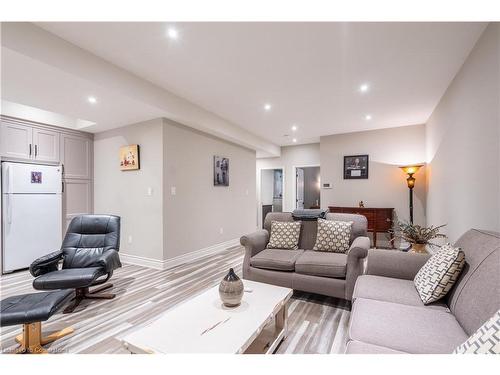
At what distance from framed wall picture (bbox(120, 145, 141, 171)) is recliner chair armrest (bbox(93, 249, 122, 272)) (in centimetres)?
Answer: 153

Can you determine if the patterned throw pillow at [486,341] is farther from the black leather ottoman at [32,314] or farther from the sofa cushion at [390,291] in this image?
the black leather ottoman at [32,314]

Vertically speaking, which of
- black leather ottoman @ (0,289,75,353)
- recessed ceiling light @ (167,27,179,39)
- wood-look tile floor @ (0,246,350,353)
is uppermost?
recessed ceiling light @ (167,27,179,39)

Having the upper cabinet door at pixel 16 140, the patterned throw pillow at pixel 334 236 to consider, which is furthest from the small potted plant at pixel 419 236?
the upper cabinet door at pixel 16 140

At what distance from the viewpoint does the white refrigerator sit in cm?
322

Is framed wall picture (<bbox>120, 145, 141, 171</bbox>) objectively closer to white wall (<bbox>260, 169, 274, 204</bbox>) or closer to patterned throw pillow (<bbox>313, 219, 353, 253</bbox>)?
patterned throw pillow (<bbox>313, 219, 353, 253</bbox>)

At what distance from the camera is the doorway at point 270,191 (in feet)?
24.3

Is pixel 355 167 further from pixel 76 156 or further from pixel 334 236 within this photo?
pixel 76 156

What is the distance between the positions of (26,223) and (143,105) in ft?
8.18

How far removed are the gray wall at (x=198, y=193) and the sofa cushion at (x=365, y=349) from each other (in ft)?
9.69

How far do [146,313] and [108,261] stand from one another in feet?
2.24

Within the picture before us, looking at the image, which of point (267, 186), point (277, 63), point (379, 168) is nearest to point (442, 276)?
point (277, 63)

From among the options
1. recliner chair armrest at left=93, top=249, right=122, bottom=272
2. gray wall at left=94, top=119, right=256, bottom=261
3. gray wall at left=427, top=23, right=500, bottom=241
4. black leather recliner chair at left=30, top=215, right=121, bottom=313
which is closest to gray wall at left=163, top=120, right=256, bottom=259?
gray wall at left=94, top=119, right=256, bottom=261

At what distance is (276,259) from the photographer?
98.3 inches
